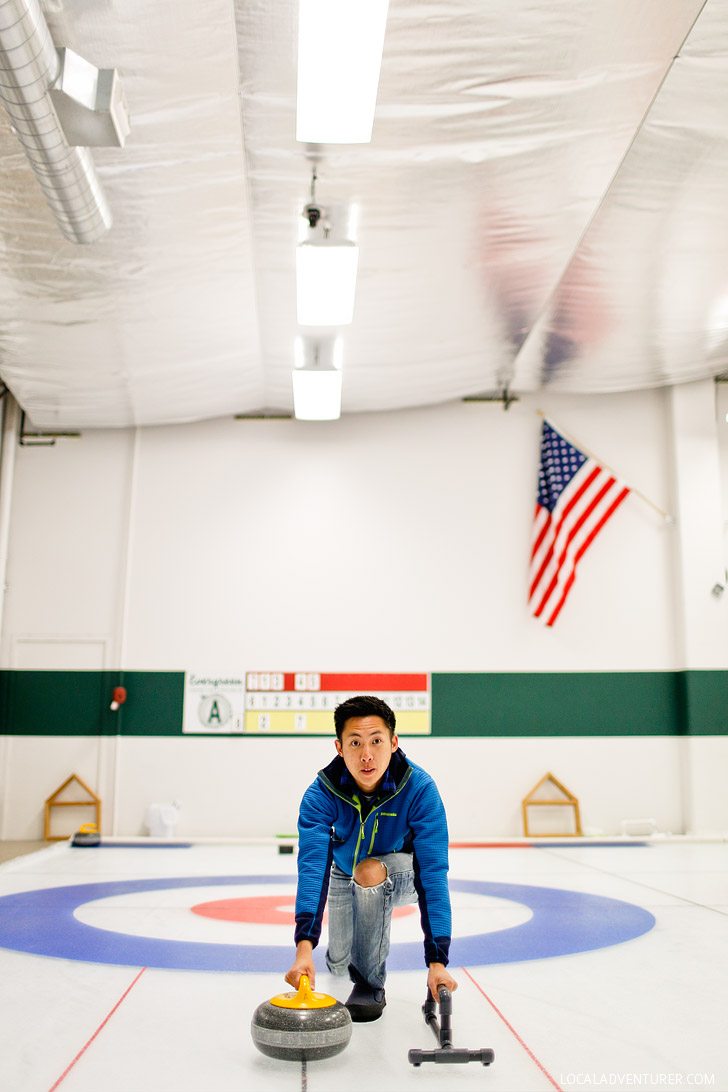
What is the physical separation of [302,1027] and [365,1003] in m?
0.56

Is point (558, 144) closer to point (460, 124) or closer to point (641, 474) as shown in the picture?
point (460, 124)

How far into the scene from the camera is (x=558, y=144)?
5.51m

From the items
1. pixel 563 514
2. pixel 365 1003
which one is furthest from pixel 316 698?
pixel 365 1003

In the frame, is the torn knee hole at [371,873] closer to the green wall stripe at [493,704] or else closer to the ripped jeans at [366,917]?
the ripped jeans at [366,917]

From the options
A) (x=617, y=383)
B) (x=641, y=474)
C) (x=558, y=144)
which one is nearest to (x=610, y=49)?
(x=558, y=144)

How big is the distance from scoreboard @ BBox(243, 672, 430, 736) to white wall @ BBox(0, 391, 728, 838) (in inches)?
5.6

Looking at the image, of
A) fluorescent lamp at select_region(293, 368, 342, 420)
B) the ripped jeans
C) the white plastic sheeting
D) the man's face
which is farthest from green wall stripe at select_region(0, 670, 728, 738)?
the man's face

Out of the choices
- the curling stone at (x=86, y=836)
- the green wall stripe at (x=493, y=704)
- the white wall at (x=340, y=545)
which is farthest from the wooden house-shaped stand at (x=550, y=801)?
the curling stone at (x=86, y=836)

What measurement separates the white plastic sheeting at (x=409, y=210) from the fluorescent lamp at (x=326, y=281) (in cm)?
32

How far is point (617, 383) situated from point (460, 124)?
17.2ft

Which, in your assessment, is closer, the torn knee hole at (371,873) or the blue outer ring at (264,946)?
the torn knee hole at (371,873)

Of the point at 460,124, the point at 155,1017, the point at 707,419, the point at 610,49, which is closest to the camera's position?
the point at 155,1017

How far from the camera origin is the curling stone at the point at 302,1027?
2439 millimetres

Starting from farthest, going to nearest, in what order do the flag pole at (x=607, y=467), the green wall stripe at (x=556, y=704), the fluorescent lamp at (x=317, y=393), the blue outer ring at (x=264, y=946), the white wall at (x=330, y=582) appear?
the flag pole at (x=607, y=467)
the green wall stripe at (x=556, y=704)
the white wall at (x=330, y=582)
the fluorescent lamp at (x=317, y=393)
the blue outer ring at (x=264, y=946)
